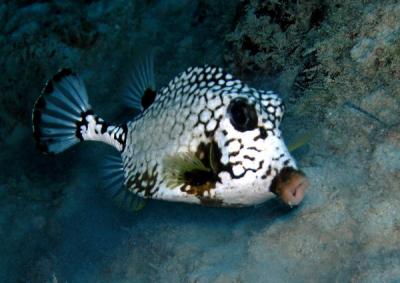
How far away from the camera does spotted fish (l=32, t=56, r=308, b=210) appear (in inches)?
103

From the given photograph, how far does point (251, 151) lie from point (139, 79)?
61.8 inches

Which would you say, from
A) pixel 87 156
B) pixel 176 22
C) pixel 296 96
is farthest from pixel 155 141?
pixel 176 22

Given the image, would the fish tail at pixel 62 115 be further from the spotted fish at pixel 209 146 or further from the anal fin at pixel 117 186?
the spotted fish at pixel 209 146

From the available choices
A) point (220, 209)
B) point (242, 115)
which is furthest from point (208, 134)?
point (220, 209)

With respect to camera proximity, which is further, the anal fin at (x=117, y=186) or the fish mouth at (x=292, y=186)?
the anal fin at (x=117, y=186)

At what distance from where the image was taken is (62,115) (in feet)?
12.5

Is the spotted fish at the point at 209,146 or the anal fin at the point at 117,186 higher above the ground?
the spotted fish at the point at 209,146

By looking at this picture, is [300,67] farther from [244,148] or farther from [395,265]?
[395,265]

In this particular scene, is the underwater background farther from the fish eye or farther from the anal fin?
the fish eye

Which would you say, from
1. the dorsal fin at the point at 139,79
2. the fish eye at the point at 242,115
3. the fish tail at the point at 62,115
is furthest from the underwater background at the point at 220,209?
the fish eye at the point at 242,115

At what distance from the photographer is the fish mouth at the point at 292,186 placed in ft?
8.02

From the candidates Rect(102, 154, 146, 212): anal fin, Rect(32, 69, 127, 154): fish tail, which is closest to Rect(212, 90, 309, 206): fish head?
Rect(102, 154, 146, 212): anal fin

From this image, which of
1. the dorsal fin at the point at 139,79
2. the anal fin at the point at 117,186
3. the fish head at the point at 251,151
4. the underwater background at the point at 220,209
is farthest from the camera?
the dorsal fin at the point at 139,79

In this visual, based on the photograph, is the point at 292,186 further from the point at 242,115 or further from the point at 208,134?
the point at 208,134
